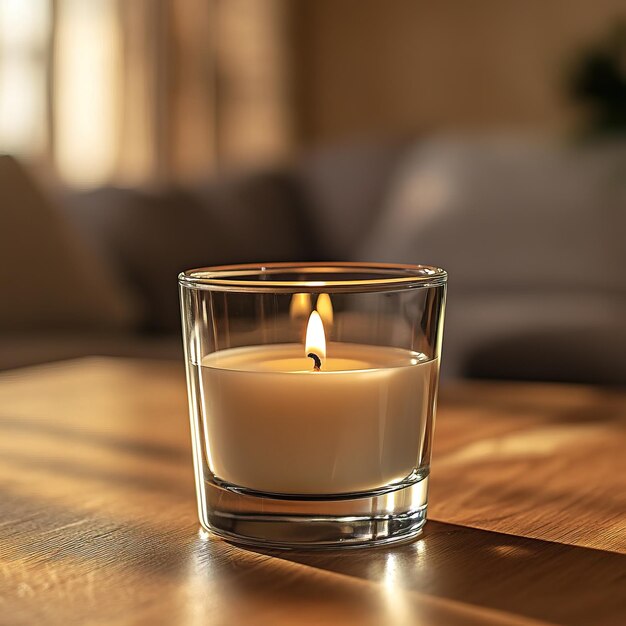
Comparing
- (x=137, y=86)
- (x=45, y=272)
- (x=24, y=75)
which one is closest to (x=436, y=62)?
(x=137, y=86)

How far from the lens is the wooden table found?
14.8 inches

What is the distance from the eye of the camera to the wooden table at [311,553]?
38cm

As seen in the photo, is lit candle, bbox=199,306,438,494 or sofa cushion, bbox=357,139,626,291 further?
sofa cushion, bbox=357,139,626,291

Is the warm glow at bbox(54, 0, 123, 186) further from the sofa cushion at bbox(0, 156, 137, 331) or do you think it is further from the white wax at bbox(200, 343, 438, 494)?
the white wax at bbox(200, 343, 438, 494)

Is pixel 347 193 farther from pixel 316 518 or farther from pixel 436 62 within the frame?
pixel 316 518

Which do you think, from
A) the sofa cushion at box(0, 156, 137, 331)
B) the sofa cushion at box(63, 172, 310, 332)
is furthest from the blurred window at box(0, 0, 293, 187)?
the sofa cushion at box(0, 156, 137, 331)

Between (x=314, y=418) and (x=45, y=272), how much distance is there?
6.04 ft

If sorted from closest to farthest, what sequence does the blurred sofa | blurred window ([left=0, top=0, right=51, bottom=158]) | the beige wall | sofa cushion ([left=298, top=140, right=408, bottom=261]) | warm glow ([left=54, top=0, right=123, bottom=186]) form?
the blurred sofa < sofa cushion ([left=298, top=140, right=408, bottom=261]) < blurred window ([left=0, top=0, right=51, bottom=158]) < warm glow ([left=54, top=0, right=123, bottom=186]) < the beige wall

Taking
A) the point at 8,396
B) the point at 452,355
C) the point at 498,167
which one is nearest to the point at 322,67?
the point at 498,167

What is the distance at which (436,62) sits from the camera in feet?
16.6

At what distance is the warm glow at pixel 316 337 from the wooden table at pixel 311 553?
0.30ft

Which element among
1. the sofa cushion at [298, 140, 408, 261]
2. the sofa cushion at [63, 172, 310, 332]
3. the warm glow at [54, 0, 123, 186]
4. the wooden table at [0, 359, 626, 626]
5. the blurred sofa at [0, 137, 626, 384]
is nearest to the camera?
the wooden table at [0, 359, 626, 626]

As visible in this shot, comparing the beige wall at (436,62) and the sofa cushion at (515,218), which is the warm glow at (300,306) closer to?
the sofa cushion at (515,218)

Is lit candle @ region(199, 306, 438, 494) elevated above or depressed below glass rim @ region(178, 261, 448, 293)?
below
